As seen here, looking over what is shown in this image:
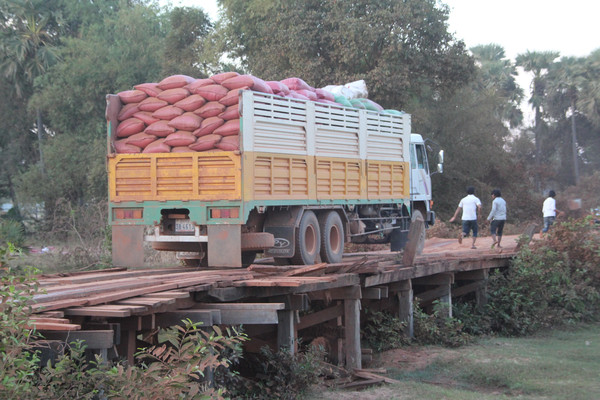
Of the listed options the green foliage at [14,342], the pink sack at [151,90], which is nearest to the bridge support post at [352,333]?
the pink sack at [151,90]

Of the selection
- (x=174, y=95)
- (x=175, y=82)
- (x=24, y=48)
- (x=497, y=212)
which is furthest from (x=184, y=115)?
(x=24, y=48)

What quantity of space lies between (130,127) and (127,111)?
307 mm

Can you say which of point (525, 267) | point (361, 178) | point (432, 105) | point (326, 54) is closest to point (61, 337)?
point (361, 178)

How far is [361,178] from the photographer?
14.0 metres

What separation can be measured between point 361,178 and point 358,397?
5.34 meters

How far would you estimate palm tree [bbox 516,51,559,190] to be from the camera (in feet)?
166

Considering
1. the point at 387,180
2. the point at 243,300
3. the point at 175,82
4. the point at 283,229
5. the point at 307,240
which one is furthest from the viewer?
the point at 387,180

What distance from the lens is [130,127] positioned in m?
11.5

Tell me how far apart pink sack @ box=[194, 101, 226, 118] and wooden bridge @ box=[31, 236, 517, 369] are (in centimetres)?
225

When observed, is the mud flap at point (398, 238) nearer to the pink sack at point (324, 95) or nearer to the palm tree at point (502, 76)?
the pink sack at point (324, 95)

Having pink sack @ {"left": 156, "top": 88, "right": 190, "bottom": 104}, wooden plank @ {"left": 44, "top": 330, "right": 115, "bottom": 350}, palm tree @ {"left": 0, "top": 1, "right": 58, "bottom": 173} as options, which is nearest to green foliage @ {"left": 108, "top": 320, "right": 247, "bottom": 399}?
wooden plank @ {"left": 44, "top": 330, "right": 115, "bottom": 350}

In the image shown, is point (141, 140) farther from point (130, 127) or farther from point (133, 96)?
point (133, 96)

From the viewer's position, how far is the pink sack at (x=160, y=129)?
11.3m

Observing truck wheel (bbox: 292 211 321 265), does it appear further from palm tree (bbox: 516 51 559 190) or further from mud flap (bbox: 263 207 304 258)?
palm tree (bbox: 516 51 559 190)
